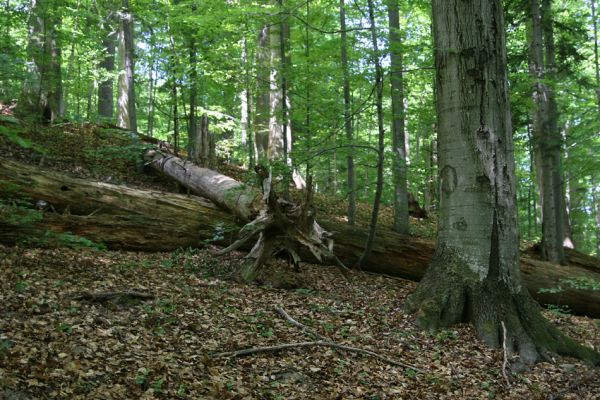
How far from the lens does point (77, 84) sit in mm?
14641

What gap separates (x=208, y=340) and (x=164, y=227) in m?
3.98

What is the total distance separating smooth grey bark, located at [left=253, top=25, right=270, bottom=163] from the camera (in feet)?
39.8

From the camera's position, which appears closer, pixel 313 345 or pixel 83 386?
pixel 83 386

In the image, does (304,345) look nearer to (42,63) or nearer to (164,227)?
(164,227)

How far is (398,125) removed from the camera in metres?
11.0

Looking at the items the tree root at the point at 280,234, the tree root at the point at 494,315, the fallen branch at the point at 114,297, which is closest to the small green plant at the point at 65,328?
the fallen branch at the point at 114,297

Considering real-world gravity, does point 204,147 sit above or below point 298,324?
above

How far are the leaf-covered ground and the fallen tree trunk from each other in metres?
0.88

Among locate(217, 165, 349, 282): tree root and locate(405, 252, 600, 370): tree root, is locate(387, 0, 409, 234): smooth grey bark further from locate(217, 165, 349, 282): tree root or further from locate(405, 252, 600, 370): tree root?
locate(405, 252, 600, 370): tree root

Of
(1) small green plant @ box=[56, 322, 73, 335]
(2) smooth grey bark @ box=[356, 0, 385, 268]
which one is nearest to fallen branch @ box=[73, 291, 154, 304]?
(1) small green plant @ box=[56, 322, 73, 335]

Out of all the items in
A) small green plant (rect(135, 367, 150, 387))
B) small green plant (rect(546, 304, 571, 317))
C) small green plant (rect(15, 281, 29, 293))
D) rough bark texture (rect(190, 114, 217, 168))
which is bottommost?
small green plant (rect(546, 304, 571, 317))

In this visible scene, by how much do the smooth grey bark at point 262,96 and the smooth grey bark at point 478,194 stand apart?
5.53 meters

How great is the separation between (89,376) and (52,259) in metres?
3.23

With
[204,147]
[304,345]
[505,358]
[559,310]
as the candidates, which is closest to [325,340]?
[304,345]
